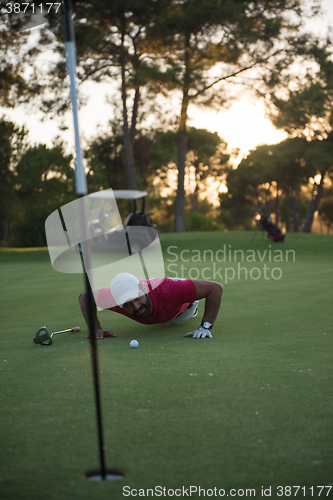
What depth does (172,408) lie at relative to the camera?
2830mm

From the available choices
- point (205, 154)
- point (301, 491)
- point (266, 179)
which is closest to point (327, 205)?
point (266, 179)

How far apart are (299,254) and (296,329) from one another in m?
13.3

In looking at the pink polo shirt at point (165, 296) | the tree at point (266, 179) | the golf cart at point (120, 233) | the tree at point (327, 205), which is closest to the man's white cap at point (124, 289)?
the pink polo shirt at point (165, 296)

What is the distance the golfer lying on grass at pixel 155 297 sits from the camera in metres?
4.27

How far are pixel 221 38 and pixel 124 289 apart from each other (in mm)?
20094

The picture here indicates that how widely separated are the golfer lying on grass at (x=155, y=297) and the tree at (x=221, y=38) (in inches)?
701

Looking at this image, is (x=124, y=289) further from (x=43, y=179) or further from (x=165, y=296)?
(x=43, y=179)

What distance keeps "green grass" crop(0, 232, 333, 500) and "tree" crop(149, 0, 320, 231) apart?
59.4ft

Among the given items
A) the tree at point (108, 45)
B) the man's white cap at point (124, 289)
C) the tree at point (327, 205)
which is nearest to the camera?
the man's white cap at point (124, 289)

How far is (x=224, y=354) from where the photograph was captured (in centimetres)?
403

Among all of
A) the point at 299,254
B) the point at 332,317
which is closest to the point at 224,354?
the point at 332,317

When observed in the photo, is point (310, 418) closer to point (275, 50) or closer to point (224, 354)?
point (224, 354)

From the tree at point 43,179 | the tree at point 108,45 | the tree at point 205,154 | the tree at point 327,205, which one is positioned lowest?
the tree at point 327,205

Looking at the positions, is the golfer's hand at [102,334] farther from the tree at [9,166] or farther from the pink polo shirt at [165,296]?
the tree at [9,166]
